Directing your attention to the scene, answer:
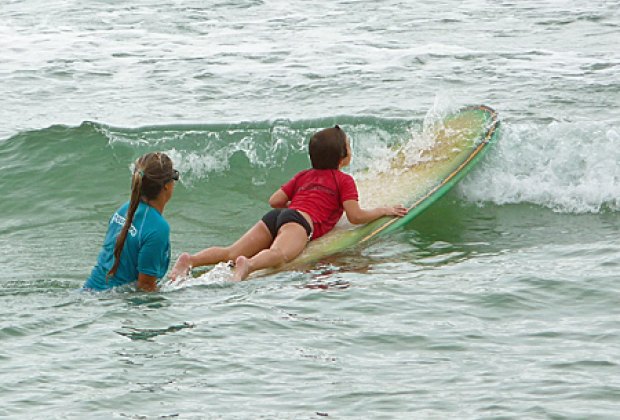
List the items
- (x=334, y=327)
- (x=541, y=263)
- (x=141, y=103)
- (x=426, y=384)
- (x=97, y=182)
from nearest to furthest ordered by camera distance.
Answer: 1. (x=426, y=384)
2. (x=334, y=327)
3. (x=541, y=263)
4. (x=97, y=182)
5. (x=141, y=103)

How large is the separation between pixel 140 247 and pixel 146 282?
0.27 m

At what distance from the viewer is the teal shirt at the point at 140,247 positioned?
22.0ft

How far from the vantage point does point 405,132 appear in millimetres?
12227

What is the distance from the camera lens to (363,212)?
27.5 ft

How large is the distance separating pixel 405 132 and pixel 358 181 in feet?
7.68

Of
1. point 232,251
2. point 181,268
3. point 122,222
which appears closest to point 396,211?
point 232,251

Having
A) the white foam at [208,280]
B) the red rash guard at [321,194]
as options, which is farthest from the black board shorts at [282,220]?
the white foam at [208,280]

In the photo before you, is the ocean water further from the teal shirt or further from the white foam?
the teal shirt

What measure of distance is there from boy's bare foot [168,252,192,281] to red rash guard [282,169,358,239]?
1145 mm

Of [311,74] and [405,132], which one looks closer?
[405,132]

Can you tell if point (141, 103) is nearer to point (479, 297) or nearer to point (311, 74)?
point (311, 74)

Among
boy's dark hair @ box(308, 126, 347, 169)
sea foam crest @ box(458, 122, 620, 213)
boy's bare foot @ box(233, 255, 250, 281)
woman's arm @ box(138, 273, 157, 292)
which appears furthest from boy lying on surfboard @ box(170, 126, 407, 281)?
sea foam crest @ box(458, 122, 620, 213)

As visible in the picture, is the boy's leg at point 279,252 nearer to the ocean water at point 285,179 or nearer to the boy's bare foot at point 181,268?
the ocean water at point 285,179

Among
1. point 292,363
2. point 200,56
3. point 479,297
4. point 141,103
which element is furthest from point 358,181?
point 200,56
